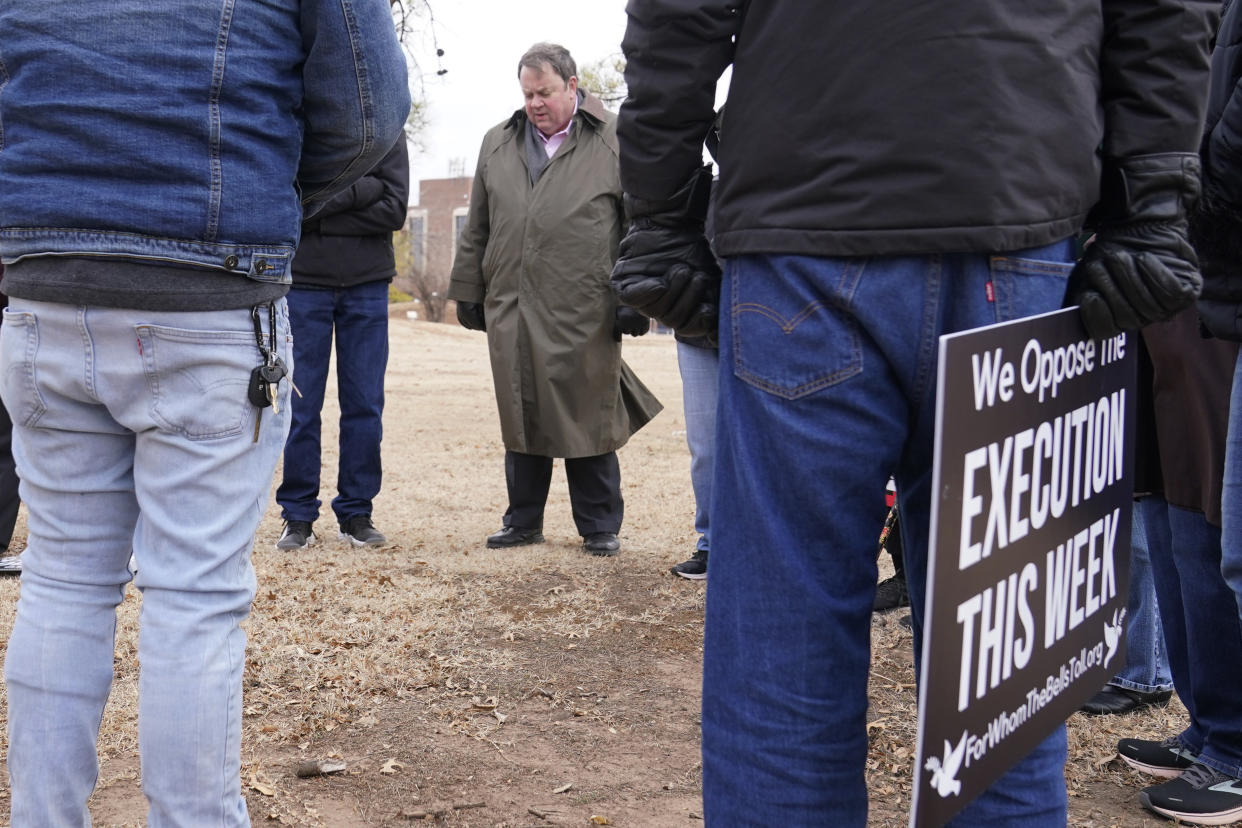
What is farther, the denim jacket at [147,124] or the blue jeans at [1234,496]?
the blue jeans at [1234,496]

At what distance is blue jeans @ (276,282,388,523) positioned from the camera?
4957mm

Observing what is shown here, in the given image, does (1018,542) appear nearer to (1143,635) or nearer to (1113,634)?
(1113,634)

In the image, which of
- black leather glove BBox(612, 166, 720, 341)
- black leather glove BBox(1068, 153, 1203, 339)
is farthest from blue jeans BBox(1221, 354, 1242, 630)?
black leather glove BBox(612, 166, 720, 341)

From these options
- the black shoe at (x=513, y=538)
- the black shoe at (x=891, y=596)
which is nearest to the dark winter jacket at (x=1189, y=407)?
the black shoe at (x=891, y=596)

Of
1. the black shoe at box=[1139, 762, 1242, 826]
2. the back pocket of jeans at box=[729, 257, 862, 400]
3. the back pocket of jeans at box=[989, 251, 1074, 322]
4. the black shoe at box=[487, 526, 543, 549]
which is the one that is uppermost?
the back pocket of jeans at box=[989, 251, 1074, 322]

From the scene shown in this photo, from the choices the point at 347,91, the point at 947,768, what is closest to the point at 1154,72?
the point at 947,768

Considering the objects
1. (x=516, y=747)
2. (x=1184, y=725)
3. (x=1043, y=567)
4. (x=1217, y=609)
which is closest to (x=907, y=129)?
(x=1043, y=567)

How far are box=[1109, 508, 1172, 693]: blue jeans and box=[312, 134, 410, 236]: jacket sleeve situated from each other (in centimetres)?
311

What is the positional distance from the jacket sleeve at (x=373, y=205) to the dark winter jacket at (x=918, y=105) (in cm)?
340

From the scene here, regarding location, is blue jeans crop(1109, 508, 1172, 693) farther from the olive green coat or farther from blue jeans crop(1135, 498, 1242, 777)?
the olive green coat

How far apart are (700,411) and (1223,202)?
2491 mm

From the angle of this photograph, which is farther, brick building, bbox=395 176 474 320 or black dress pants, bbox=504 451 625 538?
brick building, bbox=395 176 474 320

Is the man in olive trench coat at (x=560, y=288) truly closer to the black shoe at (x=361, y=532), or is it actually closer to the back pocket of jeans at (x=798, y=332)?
the black shoe at (x=361, y=532)

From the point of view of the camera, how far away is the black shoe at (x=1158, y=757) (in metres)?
2.80
